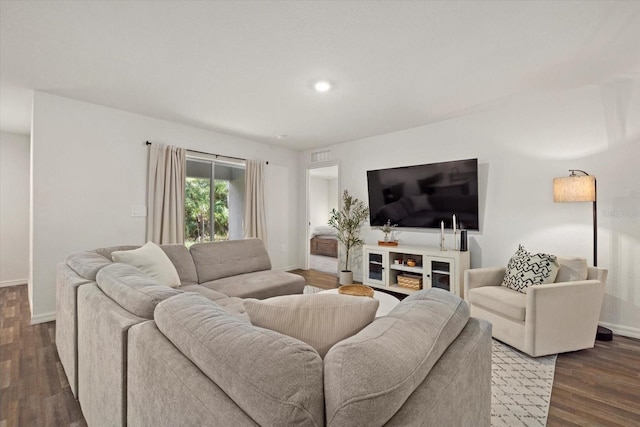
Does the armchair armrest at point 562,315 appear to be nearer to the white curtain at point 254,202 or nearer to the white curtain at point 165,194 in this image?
the white curtain at point 254,202

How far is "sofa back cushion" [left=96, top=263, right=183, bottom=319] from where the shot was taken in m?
1.14

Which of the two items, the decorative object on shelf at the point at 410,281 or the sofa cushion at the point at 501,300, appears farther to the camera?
the decorative object on shelf at the point at 410,281

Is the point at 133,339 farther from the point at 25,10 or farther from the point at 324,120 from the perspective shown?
the point at 324,120

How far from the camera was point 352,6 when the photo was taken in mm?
1823

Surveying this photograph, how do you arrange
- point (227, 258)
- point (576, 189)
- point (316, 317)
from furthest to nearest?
point (227, 258)
point (576, 189)
point (316, 317)

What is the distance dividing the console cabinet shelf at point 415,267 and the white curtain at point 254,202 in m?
1.99

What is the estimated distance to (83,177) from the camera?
134 inches

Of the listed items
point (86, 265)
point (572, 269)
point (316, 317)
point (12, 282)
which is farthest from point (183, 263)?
point (12, 282)

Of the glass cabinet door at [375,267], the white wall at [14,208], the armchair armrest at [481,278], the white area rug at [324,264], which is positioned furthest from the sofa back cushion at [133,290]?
the white wall at [14,208]

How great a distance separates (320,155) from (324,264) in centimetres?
241

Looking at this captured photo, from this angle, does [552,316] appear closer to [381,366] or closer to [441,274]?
[441,274]

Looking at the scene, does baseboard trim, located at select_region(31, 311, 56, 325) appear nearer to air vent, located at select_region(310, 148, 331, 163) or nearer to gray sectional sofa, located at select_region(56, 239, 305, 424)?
gray sectional sofa, located at select_region(56, 239, 305, 424)

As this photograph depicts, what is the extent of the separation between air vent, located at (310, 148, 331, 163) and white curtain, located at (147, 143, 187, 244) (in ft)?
7.95

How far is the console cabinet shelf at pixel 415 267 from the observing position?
351 centimetres
